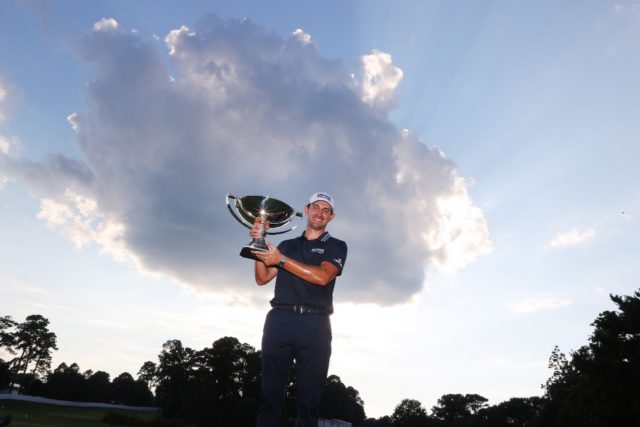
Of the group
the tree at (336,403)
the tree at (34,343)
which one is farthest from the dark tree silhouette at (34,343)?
the tree at (336,403)

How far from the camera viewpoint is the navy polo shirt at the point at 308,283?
14.6 ft

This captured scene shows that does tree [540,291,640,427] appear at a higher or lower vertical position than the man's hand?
higher

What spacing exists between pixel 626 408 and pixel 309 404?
160 ft

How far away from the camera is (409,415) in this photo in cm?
14788

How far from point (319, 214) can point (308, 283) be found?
87 centimetres

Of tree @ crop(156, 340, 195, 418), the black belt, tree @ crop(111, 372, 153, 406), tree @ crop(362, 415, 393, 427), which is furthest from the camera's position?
tree @ crop(362, 415, 393, 427)

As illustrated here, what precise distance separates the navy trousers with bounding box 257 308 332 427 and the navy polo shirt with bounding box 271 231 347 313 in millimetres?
195

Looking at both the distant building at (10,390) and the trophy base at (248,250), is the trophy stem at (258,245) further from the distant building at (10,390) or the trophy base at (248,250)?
the distant building at (10,390)

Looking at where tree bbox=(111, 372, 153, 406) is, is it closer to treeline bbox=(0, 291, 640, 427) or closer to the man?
treeline bbox=(0, 291, 640, 427)

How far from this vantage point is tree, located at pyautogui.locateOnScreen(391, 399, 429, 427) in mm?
140775

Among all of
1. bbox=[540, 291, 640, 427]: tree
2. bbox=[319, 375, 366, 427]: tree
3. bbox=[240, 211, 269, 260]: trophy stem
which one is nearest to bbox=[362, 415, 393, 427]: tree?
bbox=[319, 375, 366, 427]: tree

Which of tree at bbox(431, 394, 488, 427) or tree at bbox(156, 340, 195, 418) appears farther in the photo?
tree at bbox(431, 394, 488, 427)

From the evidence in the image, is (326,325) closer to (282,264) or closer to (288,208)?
(282,264)

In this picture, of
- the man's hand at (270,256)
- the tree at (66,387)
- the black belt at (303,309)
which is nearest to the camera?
the man's hand at (270,256)
